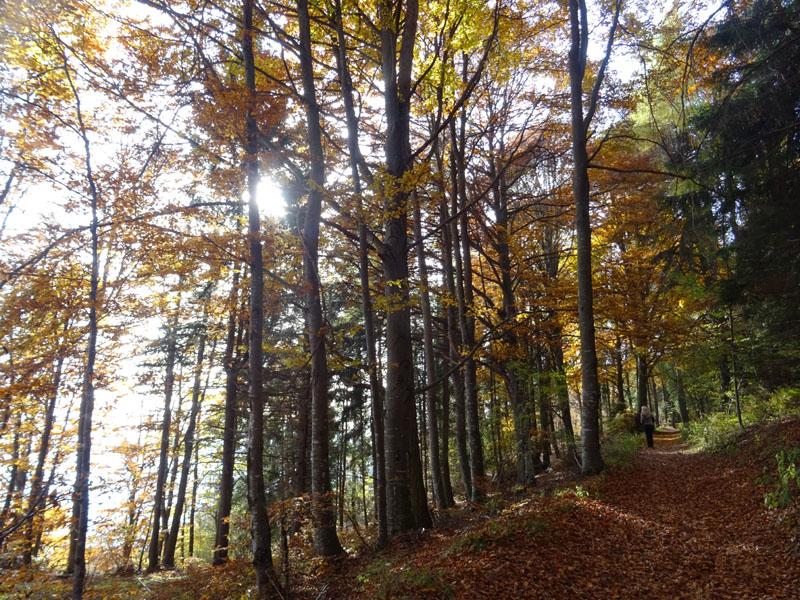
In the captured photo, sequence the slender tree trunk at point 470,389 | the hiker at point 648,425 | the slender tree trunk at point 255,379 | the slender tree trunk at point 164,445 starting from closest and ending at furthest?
the slender tree trunk at point 255,379 → the slender tree trunk at point 470,389 → the slender tree trunk at point 164,445 → the hiker at point 648,425

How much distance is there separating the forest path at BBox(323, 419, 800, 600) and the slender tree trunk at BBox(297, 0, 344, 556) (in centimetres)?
125

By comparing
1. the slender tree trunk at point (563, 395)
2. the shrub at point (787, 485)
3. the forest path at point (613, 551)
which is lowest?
the forest path at point (613, 551)

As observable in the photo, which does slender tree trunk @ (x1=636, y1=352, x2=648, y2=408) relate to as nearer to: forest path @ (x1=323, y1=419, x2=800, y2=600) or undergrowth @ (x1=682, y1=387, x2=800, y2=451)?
undergrowth @ (x1=682, y1=387, x2=800, y2=451)

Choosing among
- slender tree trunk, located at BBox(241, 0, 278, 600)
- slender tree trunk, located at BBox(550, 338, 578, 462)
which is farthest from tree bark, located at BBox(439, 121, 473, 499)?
slender tree trunk, located at BBox(241, 0, 278, 600)

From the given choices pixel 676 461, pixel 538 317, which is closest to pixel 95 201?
pixel 538 317

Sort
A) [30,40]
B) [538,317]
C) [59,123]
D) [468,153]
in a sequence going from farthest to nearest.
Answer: [468,153], [538,317], [59,123], [30,40]

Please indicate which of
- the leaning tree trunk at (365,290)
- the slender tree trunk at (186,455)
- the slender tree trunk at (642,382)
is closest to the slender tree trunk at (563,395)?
the leaning tree trunk at (365,290)

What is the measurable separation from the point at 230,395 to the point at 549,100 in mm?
12800

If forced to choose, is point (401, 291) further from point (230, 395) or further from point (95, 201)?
point (230, 395)

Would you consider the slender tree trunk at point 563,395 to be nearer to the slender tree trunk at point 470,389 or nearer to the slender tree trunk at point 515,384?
the slender tree trunk at point 515,384

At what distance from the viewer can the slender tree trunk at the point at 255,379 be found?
19.1ft

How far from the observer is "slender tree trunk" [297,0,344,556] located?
739 centimetres

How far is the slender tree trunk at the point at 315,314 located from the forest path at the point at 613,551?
125 cm

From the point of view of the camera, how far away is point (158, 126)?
323 inches
